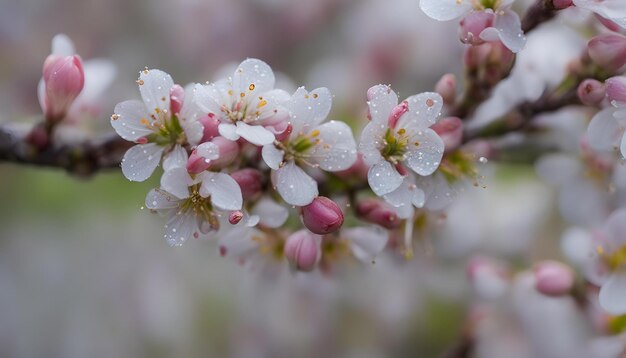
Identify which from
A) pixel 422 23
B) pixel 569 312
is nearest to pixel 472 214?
pixel 569 312

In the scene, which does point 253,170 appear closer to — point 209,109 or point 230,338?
point 209,109

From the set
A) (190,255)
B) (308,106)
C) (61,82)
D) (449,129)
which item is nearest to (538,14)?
(449,129)

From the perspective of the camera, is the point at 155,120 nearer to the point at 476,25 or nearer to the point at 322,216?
the point at 322,216

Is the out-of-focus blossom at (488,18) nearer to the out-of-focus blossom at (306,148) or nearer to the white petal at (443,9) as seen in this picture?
the white petal at (443,9)

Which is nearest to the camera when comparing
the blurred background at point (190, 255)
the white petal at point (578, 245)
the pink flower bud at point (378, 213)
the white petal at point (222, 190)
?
the white petal at point (222, 190)

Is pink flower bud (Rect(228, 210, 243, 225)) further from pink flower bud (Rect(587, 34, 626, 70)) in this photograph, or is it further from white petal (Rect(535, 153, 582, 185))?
white petal (Rect(535, 153, 582, 185))

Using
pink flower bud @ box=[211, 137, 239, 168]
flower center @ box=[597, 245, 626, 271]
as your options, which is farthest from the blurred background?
pink flower bud @ box=[211, 137, 239, 168]

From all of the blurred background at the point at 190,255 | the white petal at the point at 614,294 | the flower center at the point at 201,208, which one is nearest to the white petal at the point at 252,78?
the flower center at the point at 201,208
